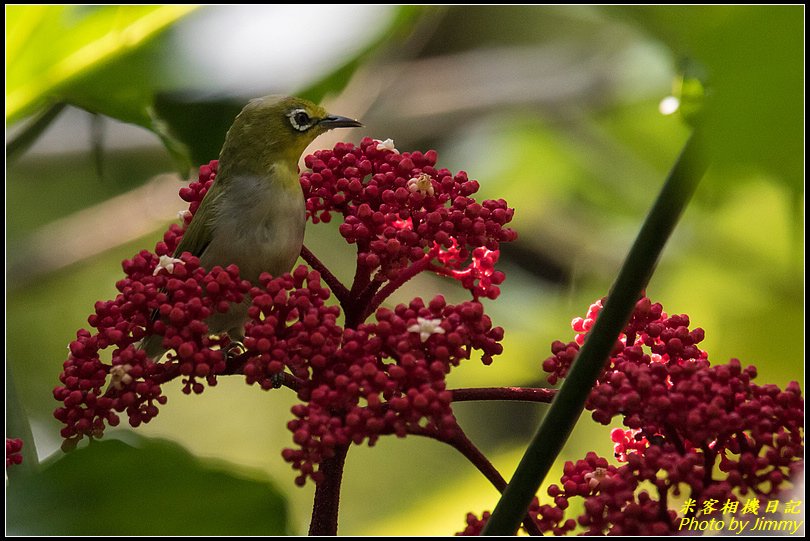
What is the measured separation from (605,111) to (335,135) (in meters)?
1.50

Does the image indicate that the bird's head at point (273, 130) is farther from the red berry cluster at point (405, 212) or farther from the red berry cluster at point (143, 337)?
the red berry cluster at point (143, 337)

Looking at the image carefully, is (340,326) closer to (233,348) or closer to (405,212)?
(405,212)

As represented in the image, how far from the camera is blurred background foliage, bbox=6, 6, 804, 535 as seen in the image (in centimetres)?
188

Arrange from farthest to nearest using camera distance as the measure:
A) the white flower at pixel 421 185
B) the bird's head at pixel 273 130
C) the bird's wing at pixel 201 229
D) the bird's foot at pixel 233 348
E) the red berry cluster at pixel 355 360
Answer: the bird's head at pixel 273 130
the bird's wing at pixel 201 229
the bird's foot at pixel 233 348
the white flower at pixel 421 185
the red berry cluster at pixel 355 360

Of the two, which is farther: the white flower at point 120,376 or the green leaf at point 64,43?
the green leaf at point 64,43

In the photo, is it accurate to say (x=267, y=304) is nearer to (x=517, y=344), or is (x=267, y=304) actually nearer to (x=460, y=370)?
(x=517, y=344)

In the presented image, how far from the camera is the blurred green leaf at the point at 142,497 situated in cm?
189

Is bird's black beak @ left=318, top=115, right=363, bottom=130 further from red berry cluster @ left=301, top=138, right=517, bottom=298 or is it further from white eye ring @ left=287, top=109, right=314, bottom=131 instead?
red berry cluster @ left=301, top=138, right=517, bottom=298

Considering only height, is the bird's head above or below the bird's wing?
above

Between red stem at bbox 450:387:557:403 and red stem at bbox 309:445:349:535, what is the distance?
27cm

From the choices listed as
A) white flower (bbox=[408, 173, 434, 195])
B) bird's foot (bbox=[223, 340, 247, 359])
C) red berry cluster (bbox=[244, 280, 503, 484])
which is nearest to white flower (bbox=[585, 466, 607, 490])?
red berry cluster (bbox=[244, 280, 503, 484])

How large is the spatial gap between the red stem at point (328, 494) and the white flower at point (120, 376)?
46 centimetres

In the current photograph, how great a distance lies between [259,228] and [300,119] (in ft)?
1.30

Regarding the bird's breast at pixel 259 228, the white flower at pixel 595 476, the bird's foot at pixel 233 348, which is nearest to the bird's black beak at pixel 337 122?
the bird's breast at pixel 259 228
